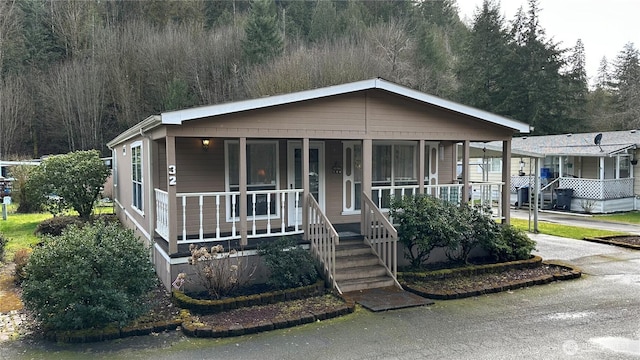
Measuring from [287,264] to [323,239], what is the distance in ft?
2.82

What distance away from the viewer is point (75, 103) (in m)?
29.4

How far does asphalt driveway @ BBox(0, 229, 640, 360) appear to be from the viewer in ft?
17.5

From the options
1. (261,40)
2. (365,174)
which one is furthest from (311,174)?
(261,40)

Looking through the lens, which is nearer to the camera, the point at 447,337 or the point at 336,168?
the point at 447,337

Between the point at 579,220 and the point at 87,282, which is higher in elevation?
the point at 87,282

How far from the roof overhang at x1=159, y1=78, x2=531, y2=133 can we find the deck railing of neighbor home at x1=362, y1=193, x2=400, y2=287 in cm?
211

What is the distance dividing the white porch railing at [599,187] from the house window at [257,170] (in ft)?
53.0

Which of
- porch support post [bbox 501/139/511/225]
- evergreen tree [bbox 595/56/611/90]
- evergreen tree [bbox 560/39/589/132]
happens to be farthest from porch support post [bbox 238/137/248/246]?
evergreen tree [bbox 595/56/611/90]

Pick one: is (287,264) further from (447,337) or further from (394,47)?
(394,47)

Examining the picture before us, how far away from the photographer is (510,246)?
31.5ft

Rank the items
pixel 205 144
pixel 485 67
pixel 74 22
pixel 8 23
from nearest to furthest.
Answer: pixel 205 144 < pixel 8 23 < pixel 74 22 < pixel 485 67

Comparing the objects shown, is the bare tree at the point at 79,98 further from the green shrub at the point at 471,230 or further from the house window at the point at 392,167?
the green shrub at the point at 471,230

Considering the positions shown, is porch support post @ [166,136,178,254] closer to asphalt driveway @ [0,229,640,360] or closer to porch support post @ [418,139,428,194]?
asphalt driveway @ [0,229,640,360]

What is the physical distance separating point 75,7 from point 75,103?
658 centimetres
